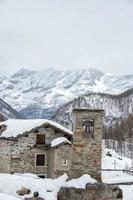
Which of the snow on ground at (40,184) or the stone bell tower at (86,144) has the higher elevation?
the stone bell tower at (86,144)

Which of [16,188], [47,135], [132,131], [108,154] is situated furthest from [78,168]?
[132,131]

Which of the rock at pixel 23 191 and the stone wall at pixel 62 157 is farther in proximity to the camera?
the stone wall at pixel 62 157

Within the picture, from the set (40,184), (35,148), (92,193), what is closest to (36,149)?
(35,148)

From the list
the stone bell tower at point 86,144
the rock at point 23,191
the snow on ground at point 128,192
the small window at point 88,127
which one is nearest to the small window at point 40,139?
the snow on ground at point 128,192

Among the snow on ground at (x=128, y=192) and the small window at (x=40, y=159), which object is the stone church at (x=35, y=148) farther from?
the snow on ground at (x=128, y=192)

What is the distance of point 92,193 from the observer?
32.4m

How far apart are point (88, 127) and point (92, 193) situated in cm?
639

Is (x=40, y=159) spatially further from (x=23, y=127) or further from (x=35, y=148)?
(x=23, y=127)

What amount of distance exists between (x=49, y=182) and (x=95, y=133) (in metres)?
5.18

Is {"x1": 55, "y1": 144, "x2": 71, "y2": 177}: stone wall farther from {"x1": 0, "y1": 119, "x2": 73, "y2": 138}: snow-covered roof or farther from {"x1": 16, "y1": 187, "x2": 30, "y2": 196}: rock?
{"x1": 16, "y1": 187, "x2": 30, "y2": 196}: rock

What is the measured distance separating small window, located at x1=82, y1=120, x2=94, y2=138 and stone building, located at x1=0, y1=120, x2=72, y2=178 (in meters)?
18.3

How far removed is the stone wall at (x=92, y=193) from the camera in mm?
32125

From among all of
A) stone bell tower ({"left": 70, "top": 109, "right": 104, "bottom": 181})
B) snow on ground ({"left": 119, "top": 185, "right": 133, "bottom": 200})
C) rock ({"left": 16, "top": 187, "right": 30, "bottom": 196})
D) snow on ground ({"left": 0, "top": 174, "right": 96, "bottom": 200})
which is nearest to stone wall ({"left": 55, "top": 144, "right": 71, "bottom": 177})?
snow on ground ({"left": 119, "top": 185, "right": 133, "bottom": 200})

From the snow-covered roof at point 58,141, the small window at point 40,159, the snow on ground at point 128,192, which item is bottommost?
the snow on ground at point 128,192
